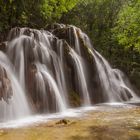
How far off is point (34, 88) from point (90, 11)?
56.0 feet

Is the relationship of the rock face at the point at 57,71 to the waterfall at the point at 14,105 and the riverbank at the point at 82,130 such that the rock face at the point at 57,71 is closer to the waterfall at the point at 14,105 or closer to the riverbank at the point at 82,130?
the waterfall at the point at 14,105

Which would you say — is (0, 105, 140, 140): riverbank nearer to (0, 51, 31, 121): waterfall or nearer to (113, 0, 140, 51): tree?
(0, 51, 31, 121): waterfall

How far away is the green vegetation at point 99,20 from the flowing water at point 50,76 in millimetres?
2971

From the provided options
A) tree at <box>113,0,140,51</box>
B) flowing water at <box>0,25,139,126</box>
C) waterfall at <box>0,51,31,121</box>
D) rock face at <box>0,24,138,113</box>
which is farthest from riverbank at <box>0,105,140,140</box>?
tree at <box>113,0,140,51</box>

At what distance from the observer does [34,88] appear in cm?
1269

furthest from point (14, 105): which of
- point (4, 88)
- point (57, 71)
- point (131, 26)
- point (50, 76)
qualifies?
point (131, 26)

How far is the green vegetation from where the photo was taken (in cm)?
→ 1950

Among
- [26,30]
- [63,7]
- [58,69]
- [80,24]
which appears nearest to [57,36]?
[26,30]

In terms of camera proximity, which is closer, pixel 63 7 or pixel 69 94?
pixel 69 94

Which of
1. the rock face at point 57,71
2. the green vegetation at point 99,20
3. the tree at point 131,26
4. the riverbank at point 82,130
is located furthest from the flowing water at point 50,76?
the tree at point 131,26

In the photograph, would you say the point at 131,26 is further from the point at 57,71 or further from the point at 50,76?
the point at 50,76

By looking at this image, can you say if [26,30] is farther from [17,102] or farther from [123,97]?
[123,97]

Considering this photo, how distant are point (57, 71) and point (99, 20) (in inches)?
591

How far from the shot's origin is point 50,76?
13906 mm
